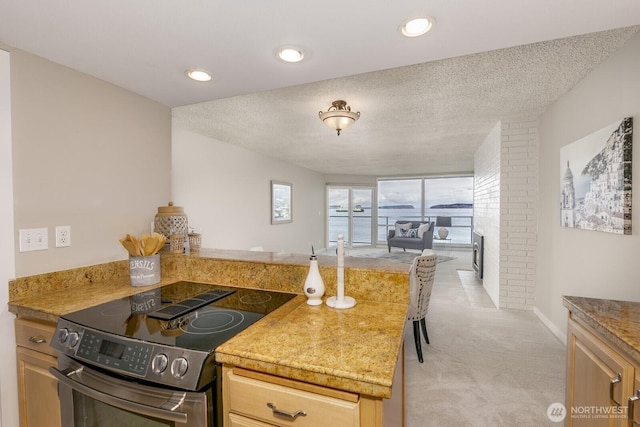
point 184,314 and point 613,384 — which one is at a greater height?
point 184,314

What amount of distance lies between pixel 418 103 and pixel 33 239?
125 inches

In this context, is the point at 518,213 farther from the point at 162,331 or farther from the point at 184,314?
the point at 162,331

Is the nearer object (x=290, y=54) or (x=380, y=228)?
(x=290, y=54)

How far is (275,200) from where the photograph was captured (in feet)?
19.6

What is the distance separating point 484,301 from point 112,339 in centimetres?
421

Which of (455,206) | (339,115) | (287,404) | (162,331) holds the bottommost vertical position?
(287,404)

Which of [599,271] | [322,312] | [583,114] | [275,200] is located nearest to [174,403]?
[322,312]

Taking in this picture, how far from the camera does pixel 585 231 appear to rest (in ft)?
7.65

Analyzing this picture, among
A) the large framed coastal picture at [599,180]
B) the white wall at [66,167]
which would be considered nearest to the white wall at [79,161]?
the white wall at [66,167]

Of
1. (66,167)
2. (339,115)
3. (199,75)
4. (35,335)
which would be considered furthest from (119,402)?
(339,115)

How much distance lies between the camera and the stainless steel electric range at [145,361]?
3.05ft

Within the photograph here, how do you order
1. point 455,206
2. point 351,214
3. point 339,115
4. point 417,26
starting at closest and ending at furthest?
point 417,26
point 339,115
point 455,206
point 351,214

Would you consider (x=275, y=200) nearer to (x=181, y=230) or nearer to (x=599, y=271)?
(x=181, y=230)
